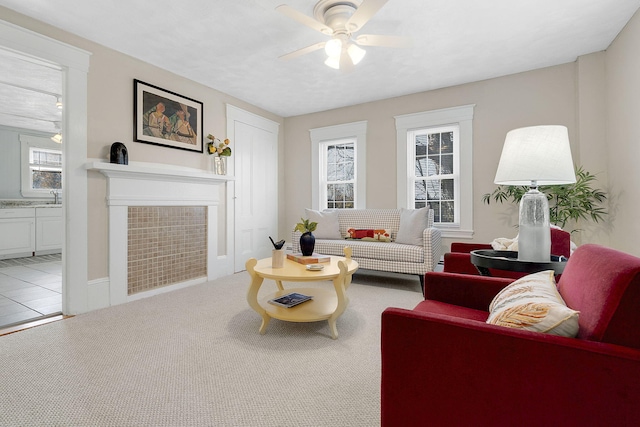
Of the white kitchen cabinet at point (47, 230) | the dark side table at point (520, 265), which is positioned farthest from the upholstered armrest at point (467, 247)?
the white kitchen cabinet at point (47, 230)

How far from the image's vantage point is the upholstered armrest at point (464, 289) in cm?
162

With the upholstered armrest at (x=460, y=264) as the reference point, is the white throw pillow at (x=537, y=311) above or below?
above

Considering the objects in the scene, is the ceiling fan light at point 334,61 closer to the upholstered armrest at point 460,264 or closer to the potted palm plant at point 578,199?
the upholstered armrest at point 460,264

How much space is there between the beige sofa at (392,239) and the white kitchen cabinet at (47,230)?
16.2 feet

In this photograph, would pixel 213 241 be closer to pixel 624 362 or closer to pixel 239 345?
pixel 239 345

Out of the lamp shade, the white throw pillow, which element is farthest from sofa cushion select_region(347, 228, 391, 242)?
the white throw pillow

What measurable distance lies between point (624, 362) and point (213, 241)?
3.97m

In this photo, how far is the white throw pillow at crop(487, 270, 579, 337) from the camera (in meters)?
0.89

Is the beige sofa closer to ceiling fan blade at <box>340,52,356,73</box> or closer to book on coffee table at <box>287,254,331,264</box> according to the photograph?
book on coffee table at <box>287,254,331,264</box>

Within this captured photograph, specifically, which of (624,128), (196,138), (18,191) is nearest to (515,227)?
(624,128)

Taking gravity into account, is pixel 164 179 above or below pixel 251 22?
below

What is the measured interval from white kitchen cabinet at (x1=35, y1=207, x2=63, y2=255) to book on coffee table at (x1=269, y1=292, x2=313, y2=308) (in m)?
5.66

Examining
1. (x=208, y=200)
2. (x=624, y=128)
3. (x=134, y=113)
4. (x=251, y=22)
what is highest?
(x=251, y=22)

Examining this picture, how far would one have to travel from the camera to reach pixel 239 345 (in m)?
2.09
